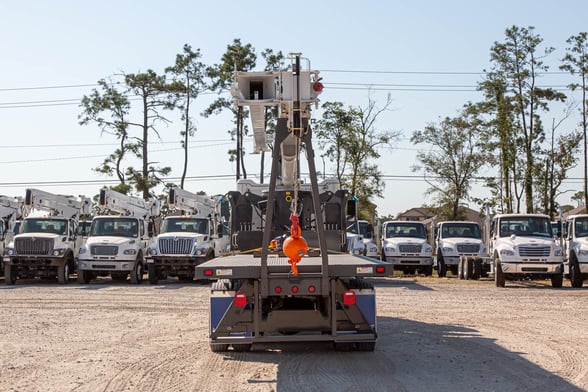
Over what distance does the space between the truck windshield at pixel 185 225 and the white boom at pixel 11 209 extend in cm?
686

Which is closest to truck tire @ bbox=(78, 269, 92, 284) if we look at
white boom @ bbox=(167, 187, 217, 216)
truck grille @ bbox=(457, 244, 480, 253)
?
white boom @ bbox=(167, 187, 217, 216)

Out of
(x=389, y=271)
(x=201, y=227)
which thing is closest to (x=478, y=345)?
(x=389, y=271)

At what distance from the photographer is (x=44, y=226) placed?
26484 mm

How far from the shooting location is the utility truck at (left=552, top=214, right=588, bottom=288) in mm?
22484

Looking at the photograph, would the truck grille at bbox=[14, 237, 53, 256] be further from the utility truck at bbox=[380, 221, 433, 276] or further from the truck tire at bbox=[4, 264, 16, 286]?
the utility truck at bbox=[380, 221, 433, 276]

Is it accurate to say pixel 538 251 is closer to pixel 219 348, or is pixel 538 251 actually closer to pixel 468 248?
pixel 468 248

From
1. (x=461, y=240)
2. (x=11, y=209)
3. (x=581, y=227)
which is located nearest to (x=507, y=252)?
(x=581, y=227)

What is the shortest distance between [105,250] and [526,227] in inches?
544

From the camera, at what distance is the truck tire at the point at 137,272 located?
25844 mm

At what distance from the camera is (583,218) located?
2312cm

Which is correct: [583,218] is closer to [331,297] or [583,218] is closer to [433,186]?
[331,297]

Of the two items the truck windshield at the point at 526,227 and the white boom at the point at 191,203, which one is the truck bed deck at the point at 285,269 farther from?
the white boom at the point at 191,203

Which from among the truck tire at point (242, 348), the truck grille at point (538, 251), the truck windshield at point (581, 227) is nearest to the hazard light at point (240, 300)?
the truck tire at point (242, 348)

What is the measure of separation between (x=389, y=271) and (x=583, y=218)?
15.6m
